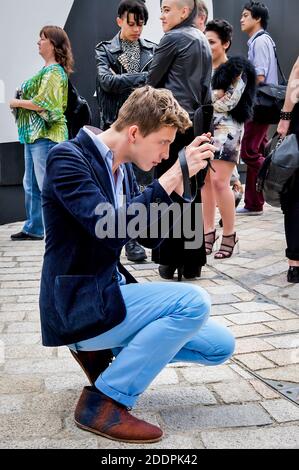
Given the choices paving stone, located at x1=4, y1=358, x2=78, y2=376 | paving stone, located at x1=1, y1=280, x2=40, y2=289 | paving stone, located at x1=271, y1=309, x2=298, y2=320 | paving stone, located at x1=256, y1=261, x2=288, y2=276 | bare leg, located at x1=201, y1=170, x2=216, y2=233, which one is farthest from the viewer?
bare leg, located at x1=201, y1=170, x2=216, y2=233

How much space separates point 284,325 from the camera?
3604 millimetres

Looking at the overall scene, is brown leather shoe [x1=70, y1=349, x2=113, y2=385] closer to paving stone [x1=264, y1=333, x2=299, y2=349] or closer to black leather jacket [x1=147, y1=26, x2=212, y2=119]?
paving stone [x1=264, y1=333, x2=299, y2=349]

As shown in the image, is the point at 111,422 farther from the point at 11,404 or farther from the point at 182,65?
the point at 182,65

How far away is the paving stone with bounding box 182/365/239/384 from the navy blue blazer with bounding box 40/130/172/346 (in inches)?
30.6

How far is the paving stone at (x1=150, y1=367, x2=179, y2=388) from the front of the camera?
284 cm

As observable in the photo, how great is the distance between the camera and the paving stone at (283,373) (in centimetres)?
286

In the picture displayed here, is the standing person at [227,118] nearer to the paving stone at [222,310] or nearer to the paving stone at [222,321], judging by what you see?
the paving stone at [222,310]

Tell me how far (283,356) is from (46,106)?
367 cm

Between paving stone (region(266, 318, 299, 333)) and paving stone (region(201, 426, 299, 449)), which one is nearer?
paving stone (region(201, 426, 299, 449))

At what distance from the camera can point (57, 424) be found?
2418 mm

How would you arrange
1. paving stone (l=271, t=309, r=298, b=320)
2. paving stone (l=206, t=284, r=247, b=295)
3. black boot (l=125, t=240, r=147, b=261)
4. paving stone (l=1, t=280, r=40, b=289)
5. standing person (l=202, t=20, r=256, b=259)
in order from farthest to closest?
1. black boot (l=125, t=240, r=147, b=261)
2. standing person (l=202, t=20, r=256, b=259)
3. paving stone (l=1, t=280, r=40, b=289)
4. paving stone (l=206, t=284, r=247, b=295)
5. paving stone (l=271, t=309, r=298, b=320)

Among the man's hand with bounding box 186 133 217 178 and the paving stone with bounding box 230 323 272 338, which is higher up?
the man's hand with bounding box 186 133 217 178

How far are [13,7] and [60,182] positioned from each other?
5358mm

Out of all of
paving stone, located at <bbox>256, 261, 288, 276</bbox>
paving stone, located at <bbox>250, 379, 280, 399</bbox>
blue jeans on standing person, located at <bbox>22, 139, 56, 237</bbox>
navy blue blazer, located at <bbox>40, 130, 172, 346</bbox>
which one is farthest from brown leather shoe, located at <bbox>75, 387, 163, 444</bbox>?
blue jeans on standing person, located at <bbox>22, 139, 56, 237</bbox>
